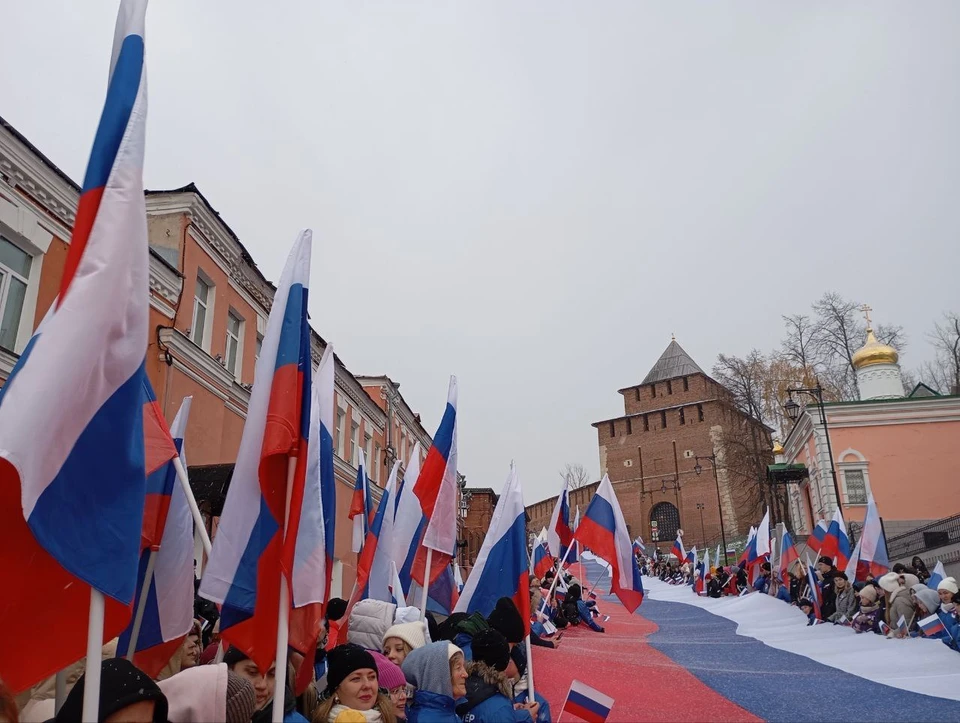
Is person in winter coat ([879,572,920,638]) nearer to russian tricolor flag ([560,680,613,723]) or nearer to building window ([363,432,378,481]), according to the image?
russian tricolor flag ([560,680,613,723])

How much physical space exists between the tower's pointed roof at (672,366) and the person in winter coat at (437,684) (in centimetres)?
6809

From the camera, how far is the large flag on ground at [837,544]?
15.1 metres

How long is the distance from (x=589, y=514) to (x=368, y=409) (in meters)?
18.0

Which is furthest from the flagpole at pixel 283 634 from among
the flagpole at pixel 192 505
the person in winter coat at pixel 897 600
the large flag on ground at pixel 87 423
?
the person in winter coat at pixel 897 600

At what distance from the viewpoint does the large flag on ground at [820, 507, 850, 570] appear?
15.1 meters

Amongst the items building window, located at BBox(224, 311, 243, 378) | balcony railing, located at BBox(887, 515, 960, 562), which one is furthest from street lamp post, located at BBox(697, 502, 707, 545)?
building window, located at BBox(224, 311, 243, 378)

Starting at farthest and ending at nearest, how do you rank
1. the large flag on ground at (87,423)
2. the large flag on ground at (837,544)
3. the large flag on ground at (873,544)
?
the large flag on ground at (837,544)
the large flag on ground at (873,544)
the large flag on ground at (87,423)

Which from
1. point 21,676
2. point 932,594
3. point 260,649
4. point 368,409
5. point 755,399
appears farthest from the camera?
point 755,399

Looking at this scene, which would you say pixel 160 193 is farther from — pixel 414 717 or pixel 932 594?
pixel 932 594

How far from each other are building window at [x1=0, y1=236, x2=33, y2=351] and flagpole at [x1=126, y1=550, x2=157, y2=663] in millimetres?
6463

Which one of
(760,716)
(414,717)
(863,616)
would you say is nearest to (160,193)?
(414,717)

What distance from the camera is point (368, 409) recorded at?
2733 centimetres

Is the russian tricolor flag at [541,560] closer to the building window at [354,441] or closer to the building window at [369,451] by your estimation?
the building window at [354,441]

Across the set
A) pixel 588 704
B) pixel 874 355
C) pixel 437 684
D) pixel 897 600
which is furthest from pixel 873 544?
pixel 874 355
